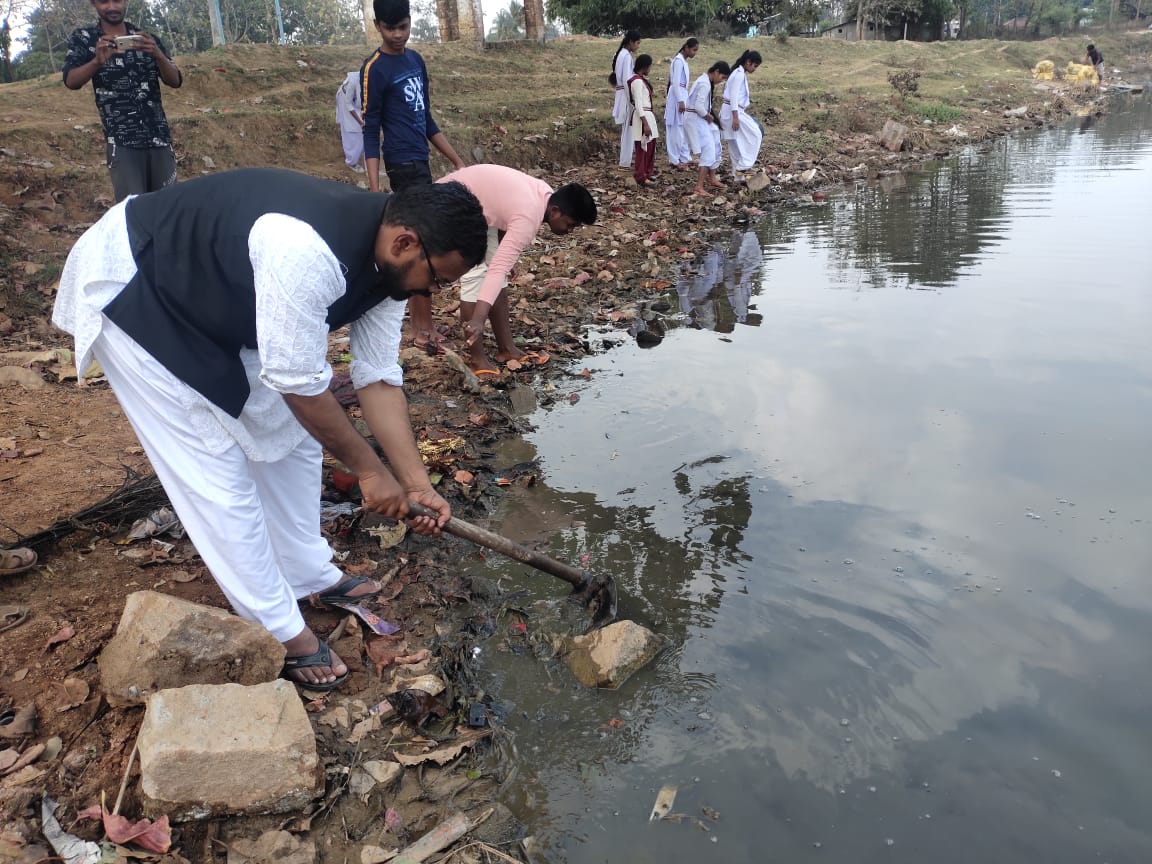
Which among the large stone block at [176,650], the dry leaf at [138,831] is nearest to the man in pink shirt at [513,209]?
the large stone block at [176,650]

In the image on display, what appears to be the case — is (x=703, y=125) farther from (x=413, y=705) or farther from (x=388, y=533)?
(x=413, y=705)

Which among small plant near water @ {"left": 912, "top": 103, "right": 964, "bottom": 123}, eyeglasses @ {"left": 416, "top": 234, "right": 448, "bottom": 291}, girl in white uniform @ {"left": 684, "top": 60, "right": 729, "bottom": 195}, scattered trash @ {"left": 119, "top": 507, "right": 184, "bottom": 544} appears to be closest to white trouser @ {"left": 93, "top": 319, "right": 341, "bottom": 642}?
eyeglasses @ {"left": 416, "top": 234, "right": 448, "bottom": 291}

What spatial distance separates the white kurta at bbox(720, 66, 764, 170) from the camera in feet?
37.9

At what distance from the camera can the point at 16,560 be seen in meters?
3.01

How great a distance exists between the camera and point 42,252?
6578 mm

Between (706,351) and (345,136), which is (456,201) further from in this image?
(345,136)

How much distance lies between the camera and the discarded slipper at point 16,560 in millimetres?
2973

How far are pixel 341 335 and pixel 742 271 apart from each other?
14.1 ft

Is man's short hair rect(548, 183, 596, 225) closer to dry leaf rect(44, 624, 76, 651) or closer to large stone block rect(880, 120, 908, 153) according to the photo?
dry leaf rect(44, 624, 76, 651)

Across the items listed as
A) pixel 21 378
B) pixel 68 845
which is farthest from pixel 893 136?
pixel 68 845

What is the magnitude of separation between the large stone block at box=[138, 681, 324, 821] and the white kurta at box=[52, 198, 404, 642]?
324 millimetres

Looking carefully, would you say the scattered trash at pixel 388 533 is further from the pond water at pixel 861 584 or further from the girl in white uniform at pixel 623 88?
the girl in white uniform at pixel 623 88

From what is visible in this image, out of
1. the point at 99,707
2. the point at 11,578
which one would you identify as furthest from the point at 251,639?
the point at 11,578

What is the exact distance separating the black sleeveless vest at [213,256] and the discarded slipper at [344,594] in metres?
1.08
